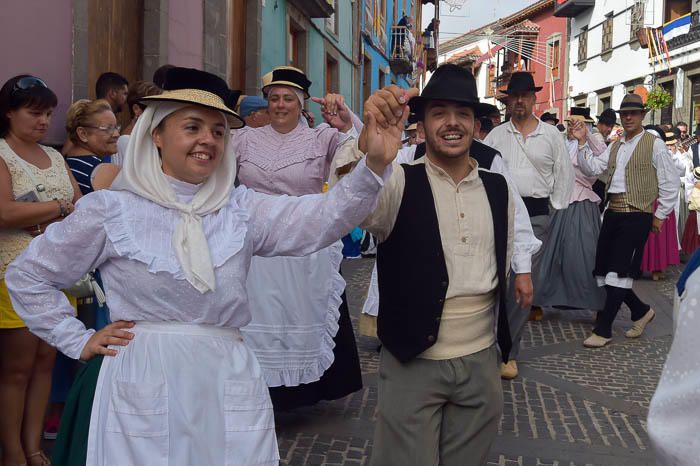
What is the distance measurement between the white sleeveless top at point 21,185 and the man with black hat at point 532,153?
3.54 m

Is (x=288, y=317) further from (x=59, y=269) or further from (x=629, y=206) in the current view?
(x=629, y=206)

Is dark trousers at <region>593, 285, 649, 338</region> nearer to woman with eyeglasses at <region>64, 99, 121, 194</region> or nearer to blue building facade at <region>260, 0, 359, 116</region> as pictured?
woman with eyeglasses at <region>64, 99, 121, 194</region>

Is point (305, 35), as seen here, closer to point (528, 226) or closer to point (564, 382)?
point (564, 382)

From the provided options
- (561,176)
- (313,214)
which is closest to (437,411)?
(313,214)

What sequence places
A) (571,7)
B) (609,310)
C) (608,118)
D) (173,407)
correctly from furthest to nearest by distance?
(571,7) → (608,118) → (609,310) → (173,407)

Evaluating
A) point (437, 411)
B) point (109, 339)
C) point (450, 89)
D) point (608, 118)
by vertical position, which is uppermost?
point (608, 118)

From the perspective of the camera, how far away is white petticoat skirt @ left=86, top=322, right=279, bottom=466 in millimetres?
2262

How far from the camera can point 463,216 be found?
10.2 feet

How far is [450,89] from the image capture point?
3139 mm

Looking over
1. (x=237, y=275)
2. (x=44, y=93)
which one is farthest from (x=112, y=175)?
(x=237, y=275)

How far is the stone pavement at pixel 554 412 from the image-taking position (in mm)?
4395

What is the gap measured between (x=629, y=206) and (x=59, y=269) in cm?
582

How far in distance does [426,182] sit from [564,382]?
130 inches

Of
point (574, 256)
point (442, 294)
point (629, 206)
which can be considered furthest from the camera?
point (574, 256)
